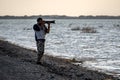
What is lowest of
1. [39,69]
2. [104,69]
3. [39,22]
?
[104,69]

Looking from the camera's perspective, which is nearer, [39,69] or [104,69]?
[39,69]

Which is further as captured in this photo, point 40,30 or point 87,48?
point 87,48

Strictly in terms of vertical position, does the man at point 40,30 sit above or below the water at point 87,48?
above

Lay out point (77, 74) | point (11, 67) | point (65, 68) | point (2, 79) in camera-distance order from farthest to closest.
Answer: point (65, 68) → point (77, 74) → point (11, 67) → point (2, 79)

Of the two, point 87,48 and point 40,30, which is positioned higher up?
point 40,30

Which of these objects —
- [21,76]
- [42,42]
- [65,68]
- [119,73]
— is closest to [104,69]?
[119,73]

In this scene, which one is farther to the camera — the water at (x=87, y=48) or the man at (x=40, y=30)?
the water at (x=87, y=48)

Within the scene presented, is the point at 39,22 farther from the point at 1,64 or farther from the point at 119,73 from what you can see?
the point at 119,73

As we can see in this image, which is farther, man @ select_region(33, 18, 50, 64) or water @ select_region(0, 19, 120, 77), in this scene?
water @ select_region(0, 19, 120, 77)

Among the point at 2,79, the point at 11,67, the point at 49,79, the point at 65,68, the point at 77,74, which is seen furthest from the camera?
the point at 65,68

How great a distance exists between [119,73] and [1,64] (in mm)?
5798

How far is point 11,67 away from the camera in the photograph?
1388 cm

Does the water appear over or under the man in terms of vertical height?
under

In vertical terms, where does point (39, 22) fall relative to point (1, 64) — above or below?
above
